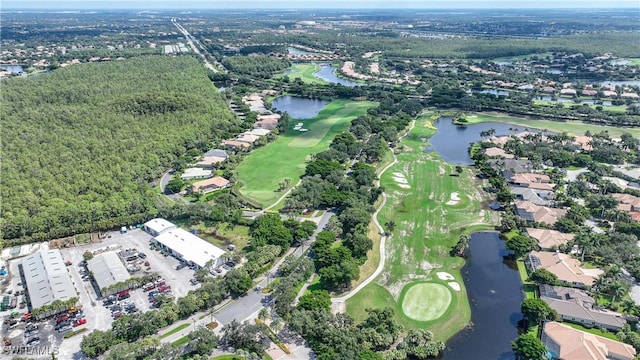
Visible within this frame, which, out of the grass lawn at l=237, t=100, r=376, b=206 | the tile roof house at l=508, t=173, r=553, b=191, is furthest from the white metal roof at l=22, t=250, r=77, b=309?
the tile roof house at l=508, t=173, r=553, b=191

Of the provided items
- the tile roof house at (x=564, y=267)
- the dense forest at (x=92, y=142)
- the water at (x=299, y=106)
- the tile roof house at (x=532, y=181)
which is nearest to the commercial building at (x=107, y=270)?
the dense forest at (x=92, y=142)

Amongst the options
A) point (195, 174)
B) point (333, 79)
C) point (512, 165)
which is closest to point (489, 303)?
point (512, 165)

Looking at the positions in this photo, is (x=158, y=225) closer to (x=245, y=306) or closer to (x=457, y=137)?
(x=245, y=306)

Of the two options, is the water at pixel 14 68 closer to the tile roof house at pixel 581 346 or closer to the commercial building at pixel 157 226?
the commercial building at pixel 157 226

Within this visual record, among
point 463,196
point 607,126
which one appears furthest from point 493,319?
point 607,126

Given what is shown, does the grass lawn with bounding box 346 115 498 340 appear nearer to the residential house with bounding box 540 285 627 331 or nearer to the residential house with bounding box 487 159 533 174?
the residential house with bounding box 487 159 533 174

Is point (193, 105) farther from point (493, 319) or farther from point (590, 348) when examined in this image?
point (590, 348)
